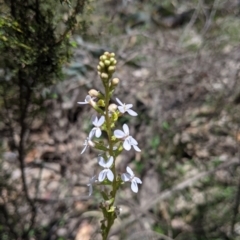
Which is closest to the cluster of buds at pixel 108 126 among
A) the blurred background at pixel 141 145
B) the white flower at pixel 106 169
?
the white flower at pixel 106 169

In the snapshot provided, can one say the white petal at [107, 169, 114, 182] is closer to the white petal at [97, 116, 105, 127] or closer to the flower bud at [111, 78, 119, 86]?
the white petal at [97, 116, 105, 127]

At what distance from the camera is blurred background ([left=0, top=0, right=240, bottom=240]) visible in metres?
3.55

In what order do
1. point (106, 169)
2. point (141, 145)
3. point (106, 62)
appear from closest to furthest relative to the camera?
point (106, 62) → point (106, 169) → point (141, 145)

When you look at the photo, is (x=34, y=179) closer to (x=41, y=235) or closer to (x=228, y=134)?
(x=41, y=235)

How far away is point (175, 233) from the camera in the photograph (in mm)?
3887

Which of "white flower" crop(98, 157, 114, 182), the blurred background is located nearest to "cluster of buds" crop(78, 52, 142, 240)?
"white flower" crop(98, 157, 114, 182)

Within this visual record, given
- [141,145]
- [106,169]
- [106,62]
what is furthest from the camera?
[141,145]

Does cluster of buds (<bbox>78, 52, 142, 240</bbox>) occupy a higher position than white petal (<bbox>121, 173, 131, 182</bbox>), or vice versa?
cluster of buds (<bbox>78, 52, 142, 240</bbox>)

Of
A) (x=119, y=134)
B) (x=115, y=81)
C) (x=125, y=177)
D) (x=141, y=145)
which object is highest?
(x=115, y=81)

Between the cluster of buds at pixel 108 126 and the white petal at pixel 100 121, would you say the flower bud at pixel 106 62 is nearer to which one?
the cluster of buds at pixel 108 126

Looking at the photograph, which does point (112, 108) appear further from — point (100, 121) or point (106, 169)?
point (106, 169)

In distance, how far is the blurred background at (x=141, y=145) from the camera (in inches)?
140

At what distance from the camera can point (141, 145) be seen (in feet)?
14.8

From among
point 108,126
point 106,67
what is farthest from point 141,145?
point 106,67
